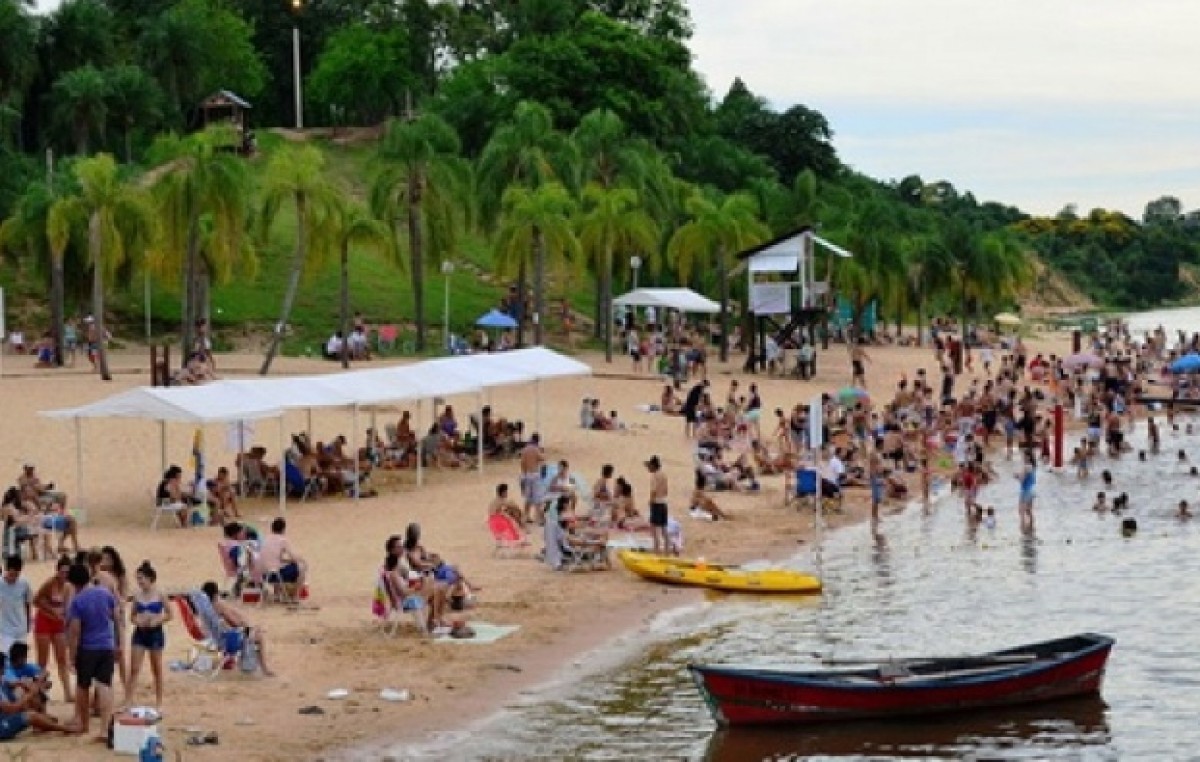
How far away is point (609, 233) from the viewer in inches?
2461

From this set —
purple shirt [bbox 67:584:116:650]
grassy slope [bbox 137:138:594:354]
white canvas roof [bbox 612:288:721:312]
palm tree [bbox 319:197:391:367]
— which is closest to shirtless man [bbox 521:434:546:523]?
purple shirt [bbox 67:584:116:650]

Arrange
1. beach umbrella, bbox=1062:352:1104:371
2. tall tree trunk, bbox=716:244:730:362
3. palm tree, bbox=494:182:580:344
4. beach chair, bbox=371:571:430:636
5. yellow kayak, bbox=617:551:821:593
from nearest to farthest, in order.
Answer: beach chair, bbox=371:571:430:636
yellow kayak, bbox=617:551:821:593
palm tree, bbox=494:182:580:344
tall tree trunk, bbox=716:244:730:362
beach umbrella, bbox=1062:352:1104:371

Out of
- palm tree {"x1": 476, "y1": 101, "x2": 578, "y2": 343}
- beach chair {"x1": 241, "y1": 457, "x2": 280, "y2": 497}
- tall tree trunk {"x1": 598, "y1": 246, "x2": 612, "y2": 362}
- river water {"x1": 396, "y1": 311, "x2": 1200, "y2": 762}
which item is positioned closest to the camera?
river water {"x1": 396, "y1": 311, "x2": 1200, "y2": 762}

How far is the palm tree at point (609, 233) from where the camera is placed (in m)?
62.5

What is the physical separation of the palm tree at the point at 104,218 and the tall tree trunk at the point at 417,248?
9771 mm

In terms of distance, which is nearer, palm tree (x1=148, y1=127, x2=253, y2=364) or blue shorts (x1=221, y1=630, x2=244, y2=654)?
blue shorts (x1=221, y1=630, x2=244, y2=654)

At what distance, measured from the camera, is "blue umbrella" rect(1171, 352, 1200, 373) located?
63.6 metres

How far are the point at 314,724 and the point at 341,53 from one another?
82.0 m

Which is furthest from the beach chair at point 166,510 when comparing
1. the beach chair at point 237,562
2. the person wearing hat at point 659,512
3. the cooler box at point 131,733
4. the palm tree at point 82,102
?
the palm tree at point 82,102

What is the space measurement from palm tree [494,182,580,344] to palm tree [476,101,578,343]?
441 cm

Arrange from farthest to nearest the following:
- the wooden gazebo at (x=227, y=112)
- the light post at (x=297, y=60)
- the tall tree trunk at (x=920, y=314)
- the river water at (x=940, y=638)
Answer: the light post at (x=297, y=60)
the tall tree trunk at (x=920, y=314)
the wooden gazebo at (x=227, y=112)
the river water at (x=940, y=638)

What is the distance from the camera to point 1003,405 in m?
53.4

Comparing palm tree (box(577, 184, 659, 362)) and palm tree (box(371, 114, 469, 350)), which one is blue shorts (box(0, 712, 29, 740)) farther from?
palm tree (box(577, 184, 659, 362))

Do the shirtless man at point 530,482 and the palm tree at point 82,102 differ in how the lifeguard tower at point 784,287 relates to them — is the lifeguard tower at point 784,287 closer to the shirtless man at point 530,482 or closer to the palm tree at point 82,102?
the shirtless man at point 530,482
